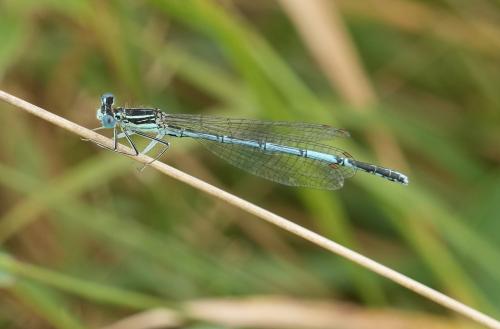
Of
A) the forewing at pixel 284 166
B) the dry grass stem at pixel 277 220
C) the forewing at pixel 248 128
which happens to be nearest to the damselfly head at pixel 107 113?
the forewing at pixel 248 128

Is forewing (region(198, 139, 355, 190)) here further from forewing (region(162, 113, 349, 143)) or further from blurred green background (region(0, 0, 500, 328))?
blurred green background (region(0, 0, 500, 328))

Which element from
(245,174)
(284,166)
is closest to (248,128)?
(284,166)

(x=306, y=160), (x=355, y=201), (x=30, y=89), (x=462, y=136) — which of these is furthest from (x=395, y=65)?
(x=30, y=89)

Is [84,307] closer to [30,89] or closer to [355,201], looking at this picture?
[30,89]

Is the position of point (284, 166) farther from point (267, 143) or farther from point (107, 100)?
point (107, 100)

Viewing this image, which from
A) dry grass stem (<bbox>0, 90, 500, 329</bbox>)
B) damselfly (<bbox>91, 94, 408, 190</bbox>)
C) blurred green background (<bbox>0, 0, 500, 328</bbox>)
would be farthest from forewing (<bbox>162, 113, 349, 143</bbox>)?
dry grass stem (<bbox>0, 90, 500, 329</bbox>)

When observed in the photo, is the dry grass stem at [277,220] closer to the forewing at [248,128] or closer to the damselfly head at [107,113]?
the damselfly head at [107,113]

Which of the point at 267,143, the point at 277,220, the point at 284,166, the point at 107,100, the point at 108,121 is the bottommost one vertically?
the point at 277,220
